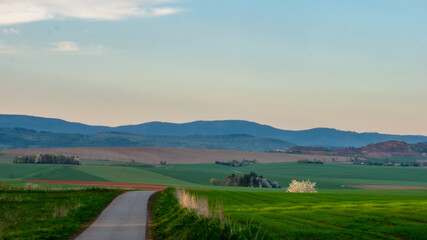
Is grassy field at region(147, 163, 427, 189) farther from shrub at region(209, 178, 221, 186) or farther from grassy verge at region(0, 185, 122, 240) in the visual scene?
grassy verge at region(0, 185, 122, 240)

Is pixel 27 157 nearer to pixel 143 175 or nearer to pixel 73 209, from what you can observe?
pixel 143 175

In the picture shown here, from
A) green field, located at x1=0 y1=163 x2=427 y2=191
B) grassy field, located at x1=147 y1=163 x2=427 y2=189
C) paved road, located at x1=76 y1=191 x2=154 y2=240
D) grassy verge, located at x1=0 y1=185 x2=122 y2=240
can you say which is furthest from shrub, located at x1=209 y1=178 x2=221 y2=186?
paved road, located at x1=76 y1=191 x2=154 y2=240

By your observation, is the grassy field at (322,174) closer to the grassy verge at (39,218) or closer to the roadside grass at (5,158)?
the roadside grass at (5,158)

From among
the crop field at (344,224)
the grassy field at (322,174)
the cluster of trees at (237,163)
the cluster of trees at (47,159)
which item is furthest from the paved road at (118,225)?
the cluster of trees at (237,163)

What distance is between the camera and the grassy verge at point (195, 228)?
20.1m

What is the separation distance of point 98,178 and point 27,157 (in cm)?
4658

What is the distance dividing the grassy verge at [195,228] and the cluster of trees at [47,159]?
397 ft

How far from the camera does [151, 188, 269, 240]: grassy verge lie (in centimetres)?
2012

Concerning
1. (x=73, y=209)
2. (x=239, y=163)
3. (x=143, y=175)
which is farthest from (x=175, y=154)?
(x=73, y=209)

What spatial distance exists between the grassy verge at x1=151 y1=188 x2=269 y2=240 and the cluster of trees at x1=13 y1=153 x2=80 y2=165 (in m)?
121

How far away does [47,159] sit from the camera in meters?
150

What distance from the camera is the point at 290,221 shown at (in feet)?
112

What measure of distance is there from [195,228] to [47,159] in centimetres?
13320

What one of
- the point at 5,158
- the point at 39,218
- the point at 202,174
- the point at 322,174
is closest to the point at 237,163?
the point at 322,174
